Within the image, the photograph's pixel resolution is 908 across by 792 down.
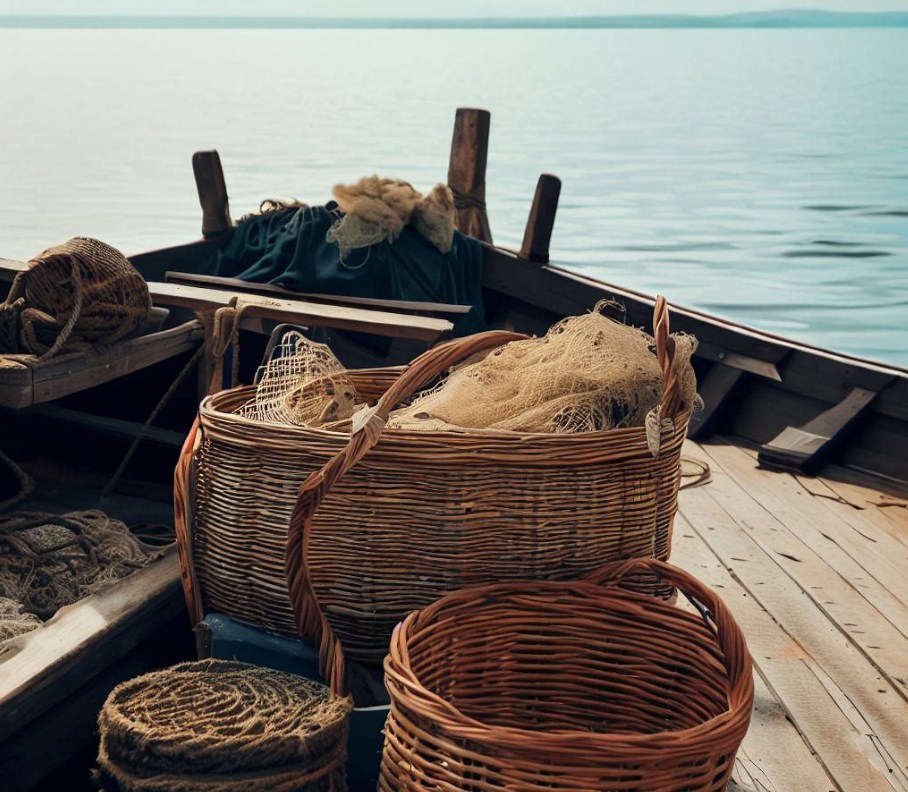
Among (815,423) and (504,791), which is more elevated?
(504,791)

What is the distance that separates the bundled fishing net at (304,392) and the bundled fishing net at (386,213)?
1901mm

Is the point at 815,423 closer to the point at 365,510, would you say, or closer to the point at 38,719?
the point at 365,510

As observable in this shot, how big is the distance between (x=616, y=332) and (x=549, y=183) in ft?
10.8

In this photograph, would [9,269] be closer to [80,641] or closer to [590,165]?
[80,641]

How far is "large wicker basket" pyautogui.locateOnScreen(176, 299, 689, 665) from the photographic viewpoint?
206cm

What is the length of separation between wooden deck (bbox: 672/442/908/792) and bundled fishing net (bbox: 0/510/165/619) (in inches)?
58.9

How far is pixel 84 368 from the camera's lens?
9.32 ft

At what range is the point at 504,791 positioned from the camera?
1.70m

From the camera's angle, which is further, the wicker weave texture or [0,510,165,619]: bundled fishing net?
[0,510,165,619]: bundled fishing net

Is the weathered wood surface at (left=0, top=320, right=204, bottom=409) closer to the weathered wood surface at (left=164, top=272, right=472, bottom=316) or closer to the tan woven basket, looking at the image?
the weathered wood surface at (left=164, top=272, right=472, bottom=316)

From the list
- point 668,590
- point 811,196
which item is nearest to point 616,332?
point 668,590

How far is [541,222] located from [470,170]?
2.15ft

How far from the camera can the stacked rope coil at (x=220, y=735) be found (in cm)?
175

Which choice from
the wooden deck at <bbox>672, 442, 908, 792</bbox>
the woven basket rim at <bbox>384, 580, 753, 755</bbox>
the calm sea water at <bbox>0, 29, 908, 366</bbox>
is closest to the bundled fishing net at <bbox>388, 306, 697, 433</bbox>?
the woven basket rim at <bbox>384, 580, 753, 755</bbox>
